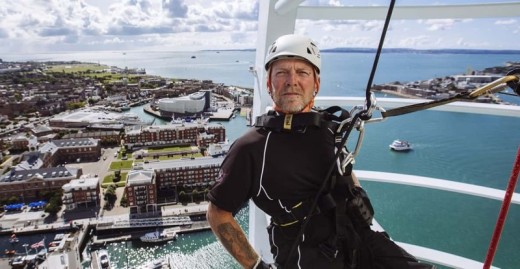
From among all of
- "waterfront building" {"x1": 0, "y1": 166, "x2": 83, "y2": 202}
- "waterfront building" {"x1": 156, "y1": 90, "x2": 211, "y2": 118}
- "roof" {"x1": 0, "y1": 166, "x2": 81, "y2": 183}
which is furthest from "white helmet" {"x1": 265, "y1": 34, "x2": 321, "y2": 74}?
"waterfront building" {"x1": 156, "y1": 90, "x2": 211, "y2": 118}

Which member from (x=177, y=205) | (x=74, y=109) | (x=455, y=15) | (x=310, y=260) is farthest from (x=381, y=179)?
(x=74, y=109)

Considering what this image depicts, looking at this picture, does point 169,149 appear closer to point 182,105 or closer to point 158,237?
point 158,237

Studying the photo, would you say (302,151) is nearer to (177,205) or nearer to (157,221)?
(157,221)

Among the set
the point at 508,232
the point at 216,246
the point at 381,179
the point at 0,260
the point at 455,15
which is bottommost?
the point at 0,260

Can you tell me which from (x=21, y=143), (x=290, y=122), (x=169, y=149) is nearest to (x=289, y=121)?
(x=290, y=122)

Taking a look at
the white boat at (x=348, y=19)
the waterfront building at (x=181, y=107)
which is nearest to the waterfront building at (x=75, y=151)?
the waterfront building at (x=181, y=107)
